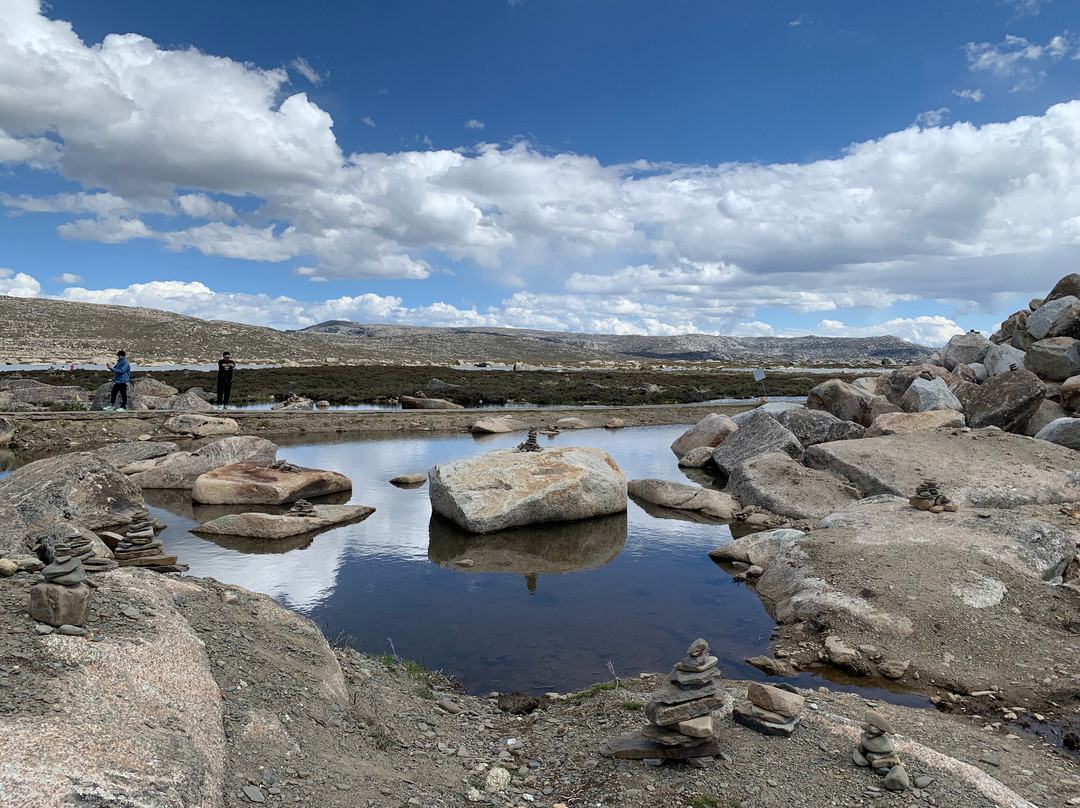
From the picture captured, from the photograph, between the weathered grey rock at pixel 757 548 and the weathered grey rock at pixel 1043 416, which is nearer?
the weathered grey rock at pixel 757 548

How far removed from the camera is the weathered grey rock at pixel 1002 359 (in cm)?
2850

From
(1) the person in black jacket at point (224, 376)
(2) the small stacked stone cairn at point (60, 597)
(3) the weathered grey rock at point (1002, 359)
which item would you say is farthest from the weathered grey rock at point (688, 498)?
(1) the person in black jacket at point (224, 376)

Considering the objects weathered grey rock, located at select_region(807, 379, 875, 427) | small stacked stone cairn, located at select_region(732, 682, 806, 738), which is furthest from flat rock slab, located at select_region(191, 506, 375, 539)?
weathered grey rock, located at select_region(807, 379, 875, 427)

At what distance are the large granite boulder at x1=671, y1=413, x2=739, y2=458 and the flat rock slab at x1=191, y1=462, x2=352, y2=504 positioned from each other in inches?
559

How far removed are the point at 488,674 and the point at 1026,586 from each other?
868cm

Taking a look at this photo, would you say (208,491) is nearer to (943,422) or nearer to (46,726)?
(46,726)

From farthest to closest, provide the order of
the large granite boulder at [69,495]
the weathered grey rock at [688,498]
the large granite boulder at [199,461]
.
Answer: the large granite boulder at [199,461]
the weathered grey rock at [688,498]
the large granite boulder at [69,495]

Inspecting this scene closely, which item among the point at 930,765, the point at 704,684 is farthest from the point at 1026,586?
the point at 704,684

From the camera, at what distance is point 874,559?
1201 centimetres

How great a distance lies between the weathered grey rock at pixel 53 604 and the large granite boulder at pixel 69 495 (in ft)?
28.5

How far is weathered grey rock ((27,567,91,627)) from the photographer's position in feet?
19.4

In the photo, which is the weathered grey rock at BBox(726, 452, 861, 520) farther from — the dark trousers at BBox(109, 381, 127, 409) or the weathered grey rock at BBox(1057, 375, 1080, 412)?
the dark trousers at BBox(109, 381, 127, 409)

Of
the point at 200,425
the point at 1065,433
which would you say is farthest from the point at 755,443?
the point at 200,425

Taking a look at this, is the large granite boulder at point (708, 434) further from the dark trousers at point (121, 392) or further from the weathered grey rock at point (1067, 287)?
the dark trousers at point (121, 392)
